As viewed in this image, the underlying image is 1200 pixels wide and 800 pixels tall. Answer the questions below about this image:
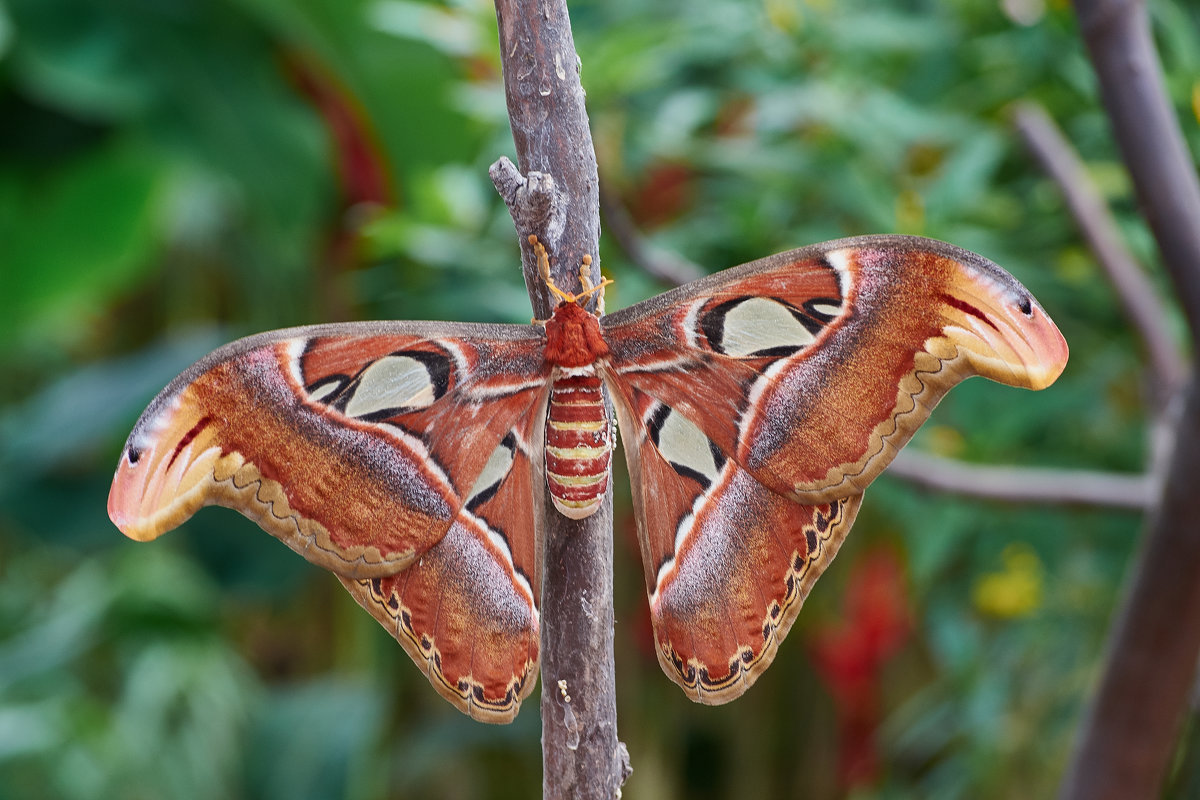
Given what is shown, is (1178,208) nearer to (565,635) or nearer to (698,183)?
(565,635)

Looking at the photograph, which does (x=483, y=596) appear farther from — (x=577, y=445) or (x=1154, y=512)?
(x=1154, y=512)

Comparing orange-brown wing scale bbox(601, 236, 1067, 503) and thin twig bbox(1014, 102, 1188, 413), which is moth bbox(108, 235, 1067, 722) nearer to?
orange-brown wing scale bbox(601, 236, 1067, 503)

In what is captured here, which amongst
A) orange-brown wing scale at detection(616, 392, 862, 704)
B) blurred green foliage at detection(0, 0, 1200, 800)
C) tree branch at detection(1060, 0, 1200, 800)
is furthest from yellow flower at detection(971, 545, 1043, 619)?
orange-brown wing scale at detection(616, 392, 862, 704)

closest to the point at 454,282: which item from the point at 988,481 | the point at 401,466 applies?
the point at 988,481

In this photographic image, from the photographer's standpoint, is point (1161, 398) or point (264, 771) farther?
point (264, 771)

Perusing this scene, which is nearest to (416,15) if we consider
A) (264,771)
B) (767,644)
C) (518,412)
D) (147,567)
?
(518,412)

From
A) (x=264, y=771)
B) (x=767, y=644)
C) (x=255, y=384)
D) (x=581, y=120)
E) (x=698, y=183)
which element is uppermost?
(x=698, y=183)
